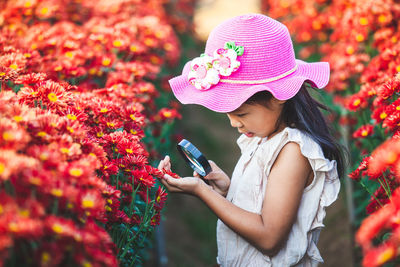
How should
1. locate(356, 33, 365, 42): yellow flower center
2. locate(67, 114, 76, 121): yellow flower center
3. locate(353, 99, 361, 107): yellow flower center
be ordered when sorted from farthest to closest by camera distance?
1. locate(356, 33, 365, 42): yellow flower center
2. locate(353, 99, 361, 107): yellow flower center
3. locate(67, 114, 76, 121): yellow flower center

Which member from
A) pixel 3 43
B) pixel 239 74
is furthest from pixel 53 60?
pixel 239 74

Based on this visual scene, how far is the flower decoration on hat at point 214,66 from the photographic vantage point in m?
1.39

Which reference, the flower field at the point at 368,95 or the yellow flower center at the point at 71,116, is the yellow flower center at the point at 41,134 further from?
the flower field at the point at 368,95

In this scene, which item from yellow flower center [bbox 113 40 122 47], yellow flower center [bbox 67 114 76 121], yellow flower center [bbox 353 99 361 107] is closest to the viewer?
yellow flower center [bbox 67 114 76 121]

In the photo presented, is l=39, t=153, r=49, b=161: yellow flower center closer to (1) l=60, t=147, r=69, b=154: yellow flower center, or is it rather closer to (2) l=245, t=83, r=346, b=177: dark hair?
(1) l=60, t=147, r=69, b=154: yellow flower center

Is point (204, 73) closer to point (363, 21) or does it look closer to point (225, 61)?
point (225, 61)

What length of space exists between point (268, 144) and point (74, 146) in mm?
752

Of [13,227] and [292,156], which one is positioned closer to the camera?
[13,227]

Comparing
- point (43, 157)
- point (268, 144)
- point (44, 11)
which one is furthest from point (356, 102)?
point (44, 11)

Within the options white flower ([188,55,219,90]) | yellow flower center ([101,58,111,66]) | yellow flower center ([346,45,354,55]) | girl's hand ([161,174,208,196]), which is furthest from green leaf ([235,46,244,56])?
yellow flower center ([346,45,354,55])

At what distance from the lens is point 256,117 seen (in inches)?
56.4

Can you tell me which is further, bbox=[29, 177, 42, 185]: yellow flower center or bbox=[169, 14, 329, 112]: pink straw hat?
bbox=[169, 14, 329, 112]: pink straw hat

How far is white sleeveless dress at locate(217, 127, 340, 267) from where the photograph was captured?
1.43m

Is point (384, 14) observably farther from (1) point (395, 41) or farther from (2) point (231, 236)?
(2) point (231, 236)
